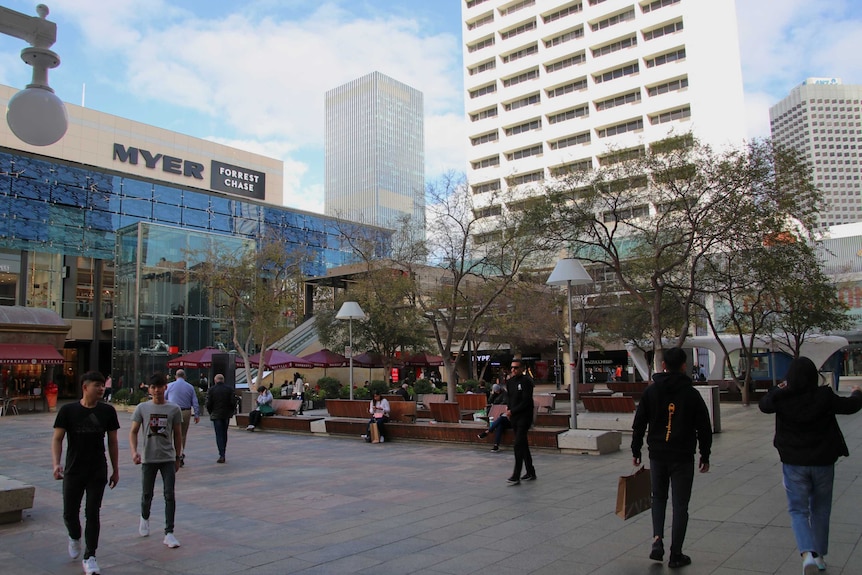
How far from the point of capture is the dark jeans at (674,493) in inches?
197

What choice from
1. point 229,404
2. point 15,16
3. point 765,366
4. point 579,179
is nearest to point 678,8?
point 765,366

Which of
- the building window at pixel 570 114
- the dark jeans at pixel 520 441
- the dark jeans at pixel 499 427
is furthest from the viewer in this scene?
the building window at pixel 570 114

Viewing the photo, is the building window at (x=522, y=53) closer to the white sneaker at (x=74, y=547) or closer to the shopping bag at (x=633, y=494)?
the shopping bag at (x=633, y=494)

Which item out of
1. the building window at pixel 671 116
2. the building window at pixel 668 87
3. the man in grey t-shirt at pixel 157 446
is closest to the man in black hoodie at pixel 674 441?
the man in grey t-shirt at pixel 157 446

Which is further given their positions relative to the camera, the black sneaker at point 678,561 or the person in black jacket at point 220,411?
the person in black jacket at point 220,411

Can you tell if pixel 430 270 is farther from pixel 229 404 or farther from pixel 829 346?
pixel 829 346

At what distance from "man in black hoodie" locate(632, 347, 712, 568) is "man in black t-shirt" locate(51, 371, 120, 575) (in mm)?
4412

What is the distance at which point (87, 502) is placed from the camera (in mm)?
5281

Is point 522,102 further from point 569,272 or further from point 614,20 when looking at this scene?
point 569,272

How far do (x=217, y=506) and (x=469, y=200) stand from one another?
15873mm

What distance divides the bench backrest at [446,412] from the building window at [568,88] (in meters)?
67.6

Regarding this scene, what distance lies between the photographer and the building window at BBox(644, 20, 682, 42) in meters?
68.9

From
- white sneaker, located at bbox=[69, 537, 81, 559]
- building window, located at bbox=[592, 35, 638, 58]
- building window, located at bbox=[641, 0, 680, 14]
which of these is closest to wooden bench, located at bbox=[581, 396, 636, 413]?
white sneaker, located at bbox=[69, 537, 81, 559]

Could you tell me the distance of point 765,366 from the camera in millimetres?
38281
